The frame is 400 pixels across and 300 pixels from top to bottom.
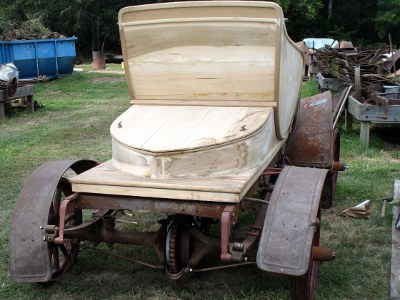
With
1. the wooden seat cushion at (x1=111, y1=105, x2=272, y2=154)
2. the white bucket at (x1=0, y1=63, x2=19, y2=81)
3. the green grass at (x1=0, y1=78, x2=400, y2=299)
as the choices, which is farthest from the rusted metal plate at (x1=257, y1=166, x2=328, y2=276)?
the white bucket at (x1=0, y1=63, x2=19, y2=81)

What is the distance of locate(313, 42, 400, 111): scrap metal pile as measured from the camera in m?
8.44

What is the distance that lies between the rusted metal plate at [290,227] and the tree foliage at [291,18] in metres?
27.7

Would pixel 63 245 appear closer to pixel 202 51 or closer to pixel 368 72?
pixel 202 51

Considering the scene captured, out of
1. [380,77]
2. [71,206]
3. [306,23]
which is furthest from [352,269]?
[306,23]

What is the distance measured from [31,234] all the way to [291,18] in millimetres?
31287

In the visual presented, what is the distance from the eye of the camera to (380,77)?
29.3ft

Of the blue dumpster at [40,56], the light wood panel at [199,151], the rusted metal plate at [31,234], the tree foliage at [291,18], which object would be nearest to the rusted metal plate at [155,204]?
the light wood panel at [199,151]

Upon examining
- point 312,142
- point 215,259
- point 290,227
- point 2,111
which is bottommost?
point 2,111

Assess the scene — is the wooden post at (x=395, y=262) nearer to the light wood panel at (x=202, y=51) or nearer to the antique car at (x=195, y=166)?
the antique car at (x=195, y=166)

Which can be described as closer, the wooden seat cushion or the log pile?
the wooden seat cushion

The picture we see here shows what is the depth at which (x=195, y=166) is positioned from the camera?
3.51 metres

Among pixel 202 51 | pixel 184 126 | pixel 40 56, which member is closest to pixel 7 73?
pixel 40 56

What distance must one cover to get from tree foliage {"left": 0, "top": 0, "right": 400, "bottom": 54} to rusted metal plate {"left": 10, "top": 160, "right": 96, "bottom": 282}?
2760cm

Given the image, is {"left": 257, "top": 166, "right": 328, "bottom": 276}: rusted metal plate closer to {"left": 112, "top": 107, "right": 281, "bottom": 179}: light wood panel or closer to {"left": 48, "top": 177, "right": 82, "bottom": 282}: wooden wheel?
{"left": 112, "top": 107, "right": 281, "bottom": 179}: light wood panel
